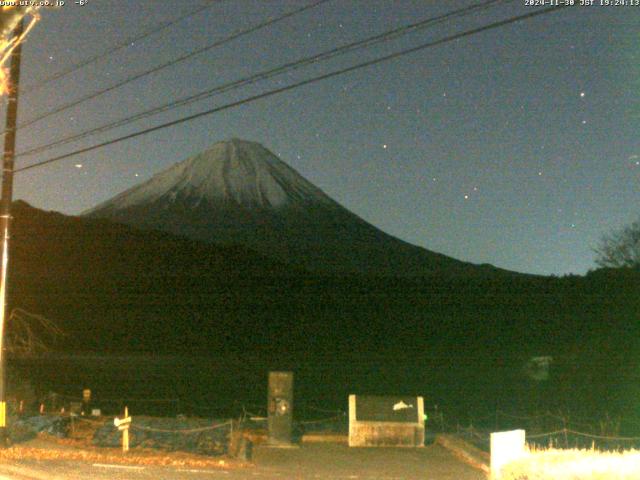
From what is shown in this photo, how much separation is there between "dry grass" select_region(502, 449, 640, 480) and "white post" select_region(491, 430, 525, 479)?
7.0 inches

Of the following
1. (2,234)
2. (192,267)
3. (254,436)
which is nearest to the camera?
(2,234)

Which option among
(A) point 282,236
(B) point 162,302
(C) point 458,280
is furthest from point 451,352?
(A) point 282,236

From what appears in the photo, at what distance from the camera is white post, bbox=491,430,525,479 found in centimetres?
1348

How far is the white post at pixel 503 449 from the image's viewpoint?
13484 millimetres

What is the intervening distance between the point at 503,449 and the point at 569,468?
2089mm

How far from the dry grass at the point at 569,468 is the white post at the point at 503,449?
0.18 metres

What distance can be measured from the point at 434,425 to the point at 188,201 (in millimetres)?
137062

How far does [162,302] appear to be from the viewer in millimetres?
80500

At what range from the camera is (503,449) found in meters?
13.7

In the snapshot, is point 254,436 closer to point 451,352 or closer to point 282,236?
point 451,352

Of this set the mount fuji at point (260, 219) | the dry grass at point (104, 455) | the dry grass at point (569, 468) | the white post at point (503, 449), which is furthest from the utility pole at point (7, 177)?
the mount fuji at point (260, 219)

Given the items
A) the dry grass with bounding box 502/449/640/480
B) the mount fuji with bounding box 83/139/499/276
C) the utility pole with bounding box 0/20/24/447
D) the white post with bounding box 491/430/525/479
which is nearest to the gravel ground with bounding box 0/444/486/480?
the utility pole with bounding box 0/20/24/447

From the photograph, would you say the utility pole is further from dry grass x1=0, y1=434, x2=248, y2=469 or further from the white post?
the white post

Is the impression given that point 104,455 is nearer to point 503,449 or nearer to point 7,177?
point 7,177
